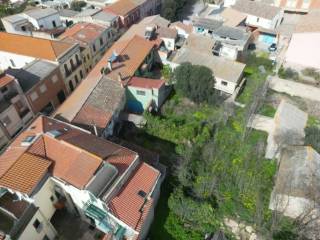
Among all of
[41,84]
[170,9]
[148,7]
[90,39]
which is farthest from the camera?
[148,7]

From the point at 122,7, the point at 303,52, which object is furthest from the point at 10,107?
the point at 303,52

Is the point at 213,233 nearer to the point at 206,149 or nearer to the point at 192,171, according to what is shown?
the point at 192,171

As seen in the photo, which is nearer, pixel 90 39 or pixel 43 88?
pixel 43 88

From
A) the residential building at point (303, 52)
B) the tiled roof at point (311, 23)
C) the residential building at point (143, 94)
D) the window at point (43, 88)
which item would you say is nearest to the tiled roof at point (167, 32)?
the residential building at point (143, 94)

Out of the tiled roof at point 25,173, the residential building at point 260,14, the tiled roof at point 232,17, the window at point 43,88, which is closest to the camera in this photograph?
the tiled roof at point 25,173

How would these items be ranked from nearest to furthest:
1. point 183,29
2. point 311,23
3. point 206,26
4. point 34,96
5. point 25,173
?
point 25,173
point 34,96
point 311,23
point 183,29
point 206,26

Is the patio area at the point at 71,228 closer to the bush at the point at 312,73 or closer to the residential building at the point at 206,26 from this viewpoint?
the residential building at the point at 206,26

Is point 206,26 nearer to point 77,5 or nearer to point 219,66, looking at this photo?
point 219,66

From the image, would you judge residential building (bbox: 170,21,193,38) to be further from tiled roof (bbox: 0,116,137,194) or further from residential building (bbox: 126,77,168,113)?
tiled roof (bbox: 0,116,137,194)
